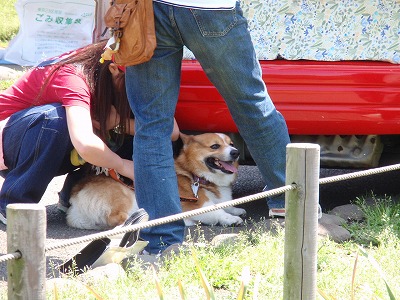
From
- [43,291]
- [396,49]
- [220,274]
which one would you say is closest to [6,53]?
[396,49]

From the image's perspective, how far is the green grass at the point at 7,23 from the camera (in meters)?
14.0

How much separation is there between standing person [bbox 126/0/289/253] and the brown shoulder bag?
9cm

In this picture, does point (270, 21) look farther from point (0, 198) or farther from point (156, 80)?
point (0, 198)

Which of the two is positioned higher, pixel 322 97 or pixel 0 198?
pixel 322 97

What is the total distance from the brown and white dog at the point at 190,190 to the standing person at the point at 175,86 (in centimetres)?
94

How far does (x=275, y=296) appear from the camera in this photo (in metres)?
3.33

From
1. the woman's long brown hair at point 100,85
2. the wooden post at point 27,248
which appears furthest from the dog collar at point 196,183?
the wooden post at point 27,248

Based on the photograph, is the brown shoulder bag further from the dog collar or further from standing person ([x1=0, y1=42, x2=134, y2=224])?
the dog collar

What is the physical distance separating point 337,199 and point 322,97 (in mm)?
1123

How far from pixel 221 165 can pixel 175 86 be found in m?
1.32

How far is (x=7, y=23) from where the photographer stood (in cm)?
1481

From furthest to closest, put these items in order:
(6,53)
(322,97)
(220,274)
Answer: (6,53), (322,97), (220,274)

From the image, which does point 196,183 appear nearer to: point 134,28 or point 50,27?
point 134,28

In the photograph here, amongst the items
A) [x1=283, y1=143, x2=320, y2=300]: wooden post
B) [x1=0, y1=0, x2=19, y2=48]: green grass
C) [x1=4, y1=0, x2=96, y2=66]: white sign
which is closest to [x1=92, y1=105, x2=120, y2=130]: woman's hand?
[x1=283, y1=143, x2=320, y2=300]: wooden post
